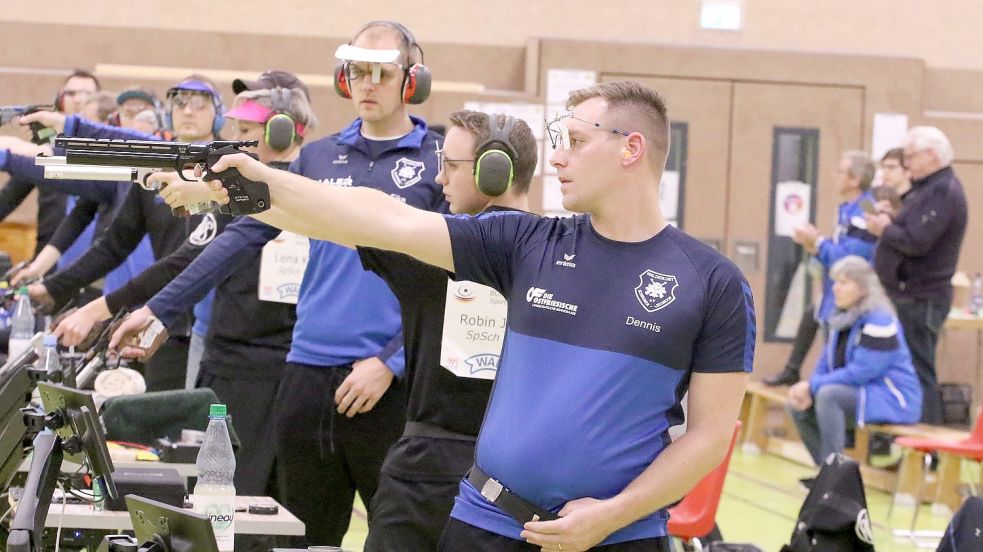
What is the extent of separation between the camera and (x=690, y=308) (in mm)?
2824

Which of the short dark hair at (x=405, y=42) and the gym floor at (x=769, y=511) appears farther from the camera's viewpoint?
the gym floor at (x=769, y=511)

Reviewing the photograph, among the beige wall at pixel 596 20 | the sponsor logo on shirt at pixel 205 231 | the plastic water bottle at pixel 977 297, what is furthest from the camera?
the beige wall at pixel 596 20

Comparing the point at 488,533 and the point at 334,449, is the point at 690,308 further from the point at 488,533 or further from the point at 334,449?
the point at 334,449

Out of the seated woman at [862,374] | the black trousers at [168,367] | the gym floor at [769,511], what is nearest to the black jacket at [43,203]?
the gym floor at [769,511]

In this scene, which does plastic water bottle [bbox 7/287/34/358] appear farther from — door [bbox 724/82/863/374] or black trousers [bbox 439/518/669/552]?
door [bbox 724/82/863/374]

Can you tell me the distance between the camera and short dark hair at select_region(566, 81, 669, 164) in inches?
117

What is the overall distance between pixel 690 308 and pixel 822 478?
2708 mm

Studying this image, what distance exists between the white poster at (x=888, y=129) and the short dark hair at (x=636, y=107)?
936 centimetres

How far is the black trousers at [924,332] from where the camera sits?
29.9ft

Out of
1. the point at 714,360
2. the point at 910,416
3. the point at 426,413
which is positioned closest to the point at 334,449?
the point at 426,413

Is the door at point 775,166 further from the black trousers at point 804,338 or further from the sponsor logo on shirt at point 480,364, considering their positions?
the sponsor logo on shirt at point 480,364

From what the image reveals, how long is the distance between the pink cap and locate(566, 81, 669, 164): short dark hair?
7.73 ft

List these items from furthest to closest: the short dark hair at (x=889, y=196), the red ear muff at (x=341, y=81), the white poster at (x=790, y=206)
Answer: the white poster at (x=790, y=206) < the short dark hair at (x=889, y=196) < the red ear muff at (x=341, y=81)

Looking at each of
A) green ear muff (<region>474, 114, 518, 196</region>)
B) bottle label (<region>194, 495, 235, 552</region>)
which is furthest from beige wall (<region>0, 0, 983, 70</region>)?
bottle label (<region>194, 495, 235, 552</region>)
